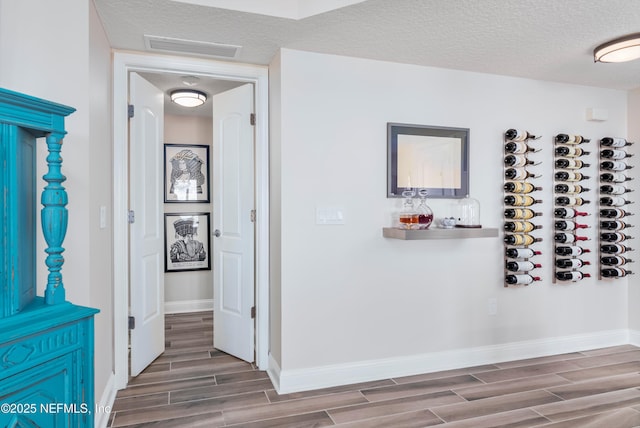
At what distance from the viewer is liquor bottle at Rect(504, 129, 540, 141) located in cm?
321

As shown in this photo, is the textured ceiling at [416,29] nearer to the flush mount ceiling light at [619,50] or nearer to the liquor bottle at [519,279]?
the flush mount ceiling light at [619,50]

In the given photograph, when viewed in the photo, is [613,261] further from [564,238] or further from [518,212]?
[518,212]

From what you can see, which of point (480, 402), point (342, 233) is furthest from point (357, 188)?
point (480, 402)

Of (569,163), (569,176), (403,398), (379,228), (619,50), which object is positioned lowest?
(403,398)

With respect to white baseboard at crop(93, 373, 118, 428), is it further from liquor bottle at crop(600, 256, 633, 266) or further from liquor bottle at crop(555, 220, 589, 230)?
liquor bottle at crop(600, 256, 633, 266)

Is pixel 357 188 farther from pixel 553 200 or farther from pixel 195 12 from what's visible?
pixel 553 200

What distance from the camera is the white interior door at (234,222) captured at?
3180mm

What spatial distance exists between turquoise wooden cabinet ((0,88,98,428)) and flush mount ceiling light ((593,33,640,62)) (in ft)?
10.1

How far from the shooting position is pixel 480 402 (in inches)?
101

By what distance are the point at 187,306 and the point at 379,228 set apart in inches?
113

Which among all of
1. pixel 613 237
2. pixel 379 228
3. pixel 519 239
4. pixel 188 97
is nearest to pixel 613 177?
pixel 613 237

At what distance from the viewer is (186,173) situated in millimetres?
4770

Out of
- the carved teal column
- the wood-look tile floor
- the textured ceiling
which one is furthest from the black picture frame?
the carved teal column

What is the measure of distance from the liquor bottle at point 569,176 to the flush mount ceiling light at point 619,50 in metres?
0.98
